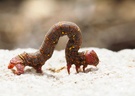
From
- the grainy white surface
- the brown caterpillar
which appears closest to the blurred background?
the grainy white surface

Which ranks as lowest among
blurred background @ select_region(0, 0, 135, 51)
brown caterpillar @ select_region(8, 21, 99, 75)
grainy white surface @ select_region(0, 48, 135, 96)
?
grainy white surface @ select_region(0, 48, 135, 96)

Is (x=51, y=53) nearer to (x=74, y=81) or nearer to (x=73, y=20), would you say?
(x=74, y=81)

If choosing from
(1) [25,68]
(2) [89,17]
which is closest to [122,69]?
(1) [25,68]

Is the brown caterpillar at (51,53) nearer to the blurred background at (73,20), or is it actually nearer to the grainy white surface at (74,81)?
the grainy white surface at (74,81)

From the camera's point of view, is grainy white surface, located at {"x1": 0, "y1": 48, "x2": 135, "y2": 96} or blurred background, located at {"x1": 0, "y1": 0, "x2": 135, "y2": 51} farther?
blurred background, located at {"x1": 0, "y1": 0, "x2": 135, "y2": 51}

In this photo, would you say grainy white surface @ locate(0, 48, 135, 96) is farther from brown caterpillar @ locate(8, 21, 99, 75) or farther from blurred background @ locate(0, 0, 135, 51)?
blurred background @ locate(0, 0, 135, 51)

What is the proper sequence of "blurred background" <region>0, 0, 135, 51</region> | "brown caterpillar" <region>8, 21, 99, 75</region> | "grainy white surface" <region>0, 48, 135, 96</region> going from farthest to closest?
"blurred background" <region>0, 0, 135, 51</region> < "brown caterpillar" <region>8, 21, 99, 75</region> < "grainy white surface" <region>0, 48, 135, 96</region>

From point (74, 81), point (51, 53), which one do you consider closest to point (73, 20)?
point (51, 53)
